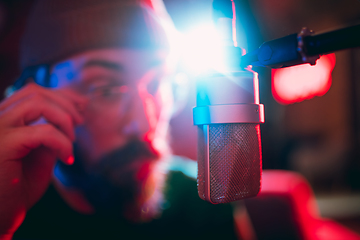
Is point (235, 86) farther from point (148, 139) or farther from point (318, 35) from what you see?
point (148, 139)

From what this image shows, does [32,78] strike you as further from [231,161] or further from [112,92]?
[231,161]

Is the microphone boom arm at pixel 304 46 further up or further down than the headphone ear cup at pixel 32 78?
further down

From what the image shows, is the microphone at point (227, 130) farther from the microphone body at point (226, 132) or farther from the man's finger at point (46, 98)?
the man's finger at point (46, 98)

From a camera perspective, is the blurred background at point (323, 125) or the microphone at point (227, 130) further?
the blurred background at point (323, 125)

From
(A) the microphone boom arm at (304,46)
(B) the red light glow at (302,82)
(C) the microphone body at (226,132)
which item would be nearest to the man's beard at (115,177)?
(C) the microphone body at (226,132)

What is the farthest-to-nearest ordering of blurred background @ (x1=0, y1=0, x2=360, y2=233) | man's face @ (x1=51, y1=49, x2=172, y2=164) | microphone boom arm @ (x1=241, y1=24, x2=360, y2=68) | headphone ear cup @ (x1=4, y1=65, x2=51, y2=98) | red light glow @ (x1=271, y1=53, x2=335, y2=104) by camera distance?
blurred background @ (x1=0, y1=0, x2=360, y2=233)
red light glow @ (x1=271, y1=53, x2=335, y2=104)
man's face @ (x1=51, y1=49, x2=172, y2=164)
headphone ear cup @ (x1=4, y1=65, x2=51, y2=98)
microphone boom arm @ (x1=241, y1=24, x2=360, y2=68)

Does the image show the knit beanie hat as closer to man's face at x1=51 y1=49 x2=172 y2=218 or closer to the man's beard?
man's face at x1=51 y1=49 x2=172 y2=218

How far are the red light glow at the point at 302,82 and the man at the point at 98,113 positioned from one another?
2.90 m

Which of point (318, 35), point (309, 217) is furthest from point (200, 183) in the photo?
point (309, 217)

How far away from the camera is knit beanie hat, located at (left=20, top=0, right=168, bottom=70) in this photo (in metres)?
1.03

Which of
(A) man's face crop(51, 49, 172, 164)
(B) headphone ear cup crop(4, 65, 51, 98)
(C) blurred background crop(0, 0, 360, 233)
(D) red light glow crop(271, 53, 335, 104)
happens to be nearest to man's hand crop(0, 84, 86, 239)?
(B) headphone ear cup crop(4, 65, 51, 98)

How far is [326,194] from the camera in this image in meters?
4.26

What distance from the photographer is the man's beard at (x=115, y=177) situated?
4.09ft

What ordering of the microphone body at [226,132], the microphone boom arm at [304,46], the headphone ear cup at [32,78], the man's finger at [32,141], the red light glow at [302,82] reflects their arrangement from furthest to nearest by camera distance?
the red light glow at [302,82] → the headphone ear cup at [32,78] → the man's finger at [32,141] → the microphone body at [226,132] → the microphone boom arm at [304,46]
